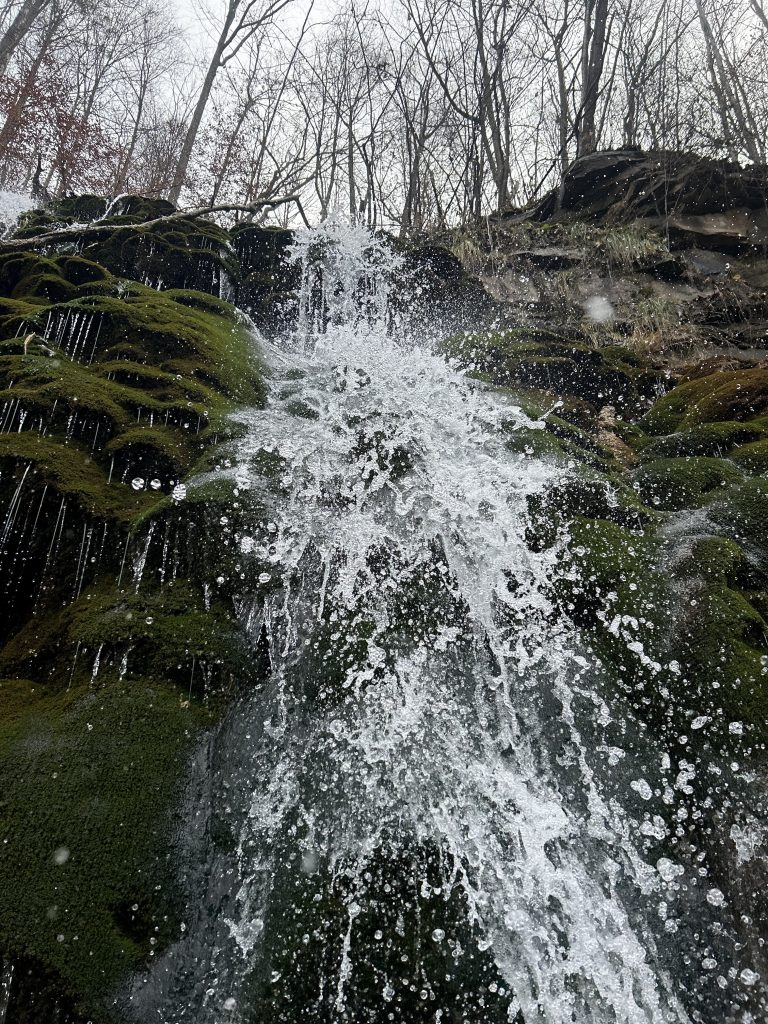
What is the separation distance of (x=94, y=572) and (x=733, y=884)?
11.7ft

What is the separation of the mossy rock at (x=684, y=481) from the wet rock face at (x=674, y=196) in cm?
697

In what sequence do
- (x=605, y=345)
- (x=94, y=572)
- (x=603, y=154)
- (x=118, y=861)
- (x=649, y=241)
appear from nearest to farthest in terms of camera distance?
(x=118, y=861)
(x=94, y=572)
(x=605, y=345)
(x=649, y=241)
(x=603, y=154)

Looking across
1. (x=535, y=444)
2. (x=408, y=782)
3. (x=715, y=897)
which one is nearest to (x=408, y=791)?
(x=408, y=782)

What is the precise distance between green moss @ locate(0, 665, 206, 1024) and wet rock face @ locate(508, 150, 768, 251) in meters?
10.9

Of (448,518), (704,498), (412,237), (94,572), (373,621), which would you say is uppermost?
(412,237)

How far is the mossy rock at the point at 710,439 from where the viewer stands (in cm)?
519

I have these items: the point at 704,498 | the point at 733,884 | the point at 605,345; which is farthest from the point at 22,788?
the point at 605,345

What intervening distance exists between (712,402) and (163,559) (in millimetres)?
5395

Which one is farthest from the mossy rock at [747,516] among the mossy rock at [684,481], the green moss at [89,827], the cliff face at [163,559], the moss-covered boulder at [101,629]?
the green moss at [89,827]

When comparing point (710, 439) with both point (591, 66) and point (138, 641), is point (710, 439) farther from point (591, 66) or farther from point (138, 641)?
point (591, 66)

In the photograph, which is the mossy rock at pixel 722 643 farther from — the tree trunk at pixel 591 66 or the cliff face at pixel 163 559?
the tree trunk at pixel 591 66

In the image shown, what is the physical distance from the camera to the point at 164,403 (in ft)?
15.4

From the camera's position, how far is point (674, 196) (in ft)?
33.8

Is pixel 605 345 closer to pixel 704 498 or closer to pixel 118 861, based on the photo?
pixel 704 498
